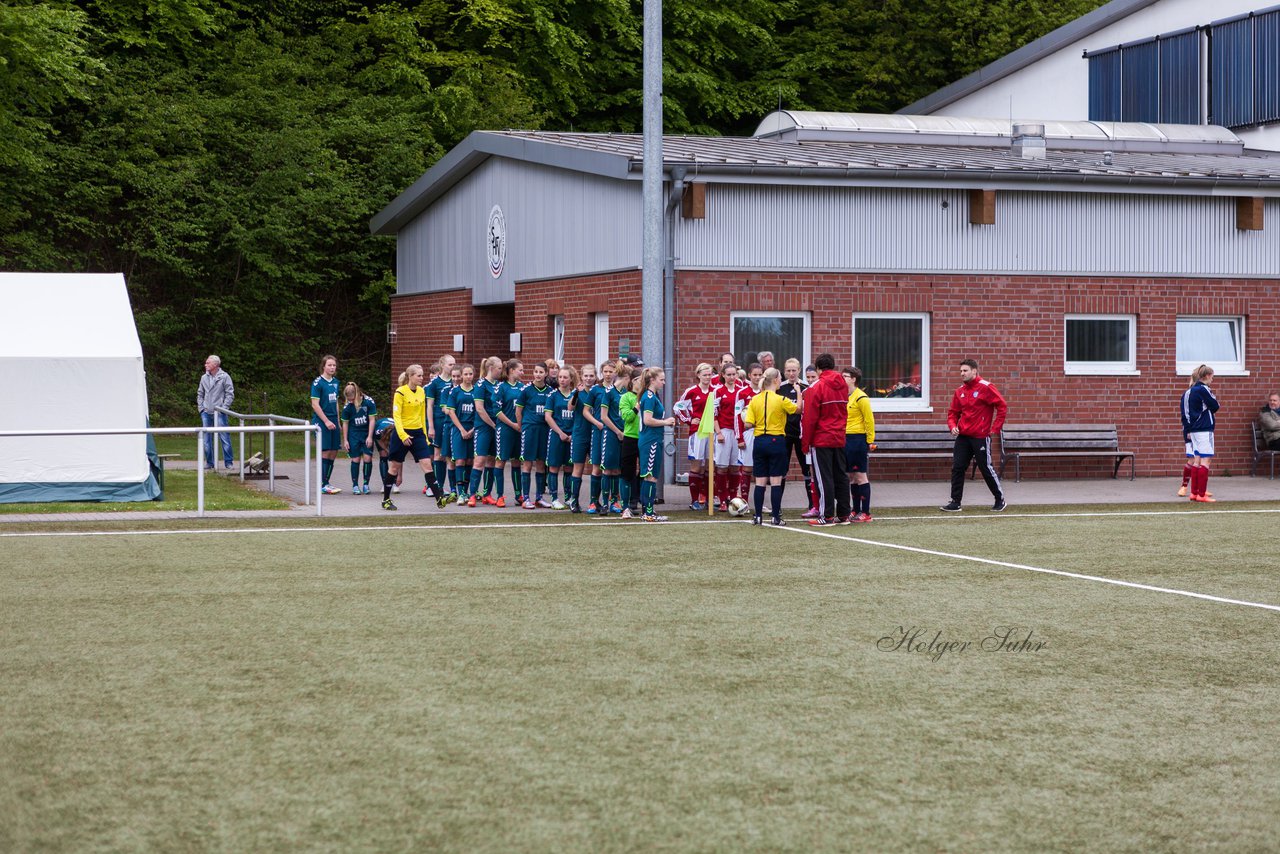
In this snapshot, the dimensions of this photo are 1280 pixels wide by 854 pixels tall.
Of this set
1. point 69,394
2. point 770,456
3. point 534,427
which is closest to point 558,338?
point 534,427

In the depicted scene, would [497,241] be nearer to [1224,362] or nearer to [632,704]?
[1224,362]

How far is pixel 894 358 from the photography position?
21219 mm

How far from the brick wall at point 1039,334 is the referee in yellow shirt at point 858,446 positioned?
395 centimetres

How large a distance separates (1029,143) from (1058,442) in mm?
5608

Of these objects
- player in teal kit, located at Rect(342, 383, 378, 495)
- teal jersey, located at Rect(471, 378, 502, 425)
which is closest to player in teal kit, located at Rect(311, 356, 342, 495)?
player in teal kit, located at Rect(342, 383, 378, 495)

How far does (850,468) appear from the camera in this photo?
16516 millimetres

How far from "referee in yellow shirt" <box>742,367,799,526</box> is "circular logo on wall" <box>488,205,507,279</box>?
1067cm

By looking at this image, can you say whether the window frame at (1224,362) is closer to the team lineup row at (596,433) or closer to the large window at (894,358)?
the large window at (894,358)

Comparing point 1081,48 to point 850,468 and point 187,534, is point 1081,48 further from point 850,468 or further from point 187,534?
point 187,534

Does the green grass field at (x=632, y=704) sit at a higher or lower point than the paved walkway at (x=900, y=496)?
lower

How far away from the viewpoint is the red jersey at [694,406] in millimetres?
17219

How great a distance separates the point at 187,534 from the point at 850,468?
6855 millimetres

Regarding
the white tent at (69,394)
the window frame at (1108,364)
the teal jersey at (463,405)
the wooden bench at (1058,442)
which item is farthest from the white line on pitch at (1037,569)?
the window frame at (1108,364)

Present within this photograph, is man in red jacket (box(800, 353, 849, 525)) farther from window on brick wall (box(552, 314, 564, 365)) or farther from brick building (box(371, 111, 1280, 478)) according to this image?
window on brick wall (box(552, 314, 564, 365))
